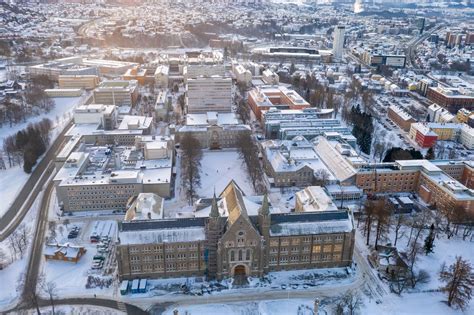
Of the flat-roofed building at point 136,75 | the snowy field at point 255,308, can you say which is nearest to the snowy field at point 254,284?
the snowy field at point 255,308

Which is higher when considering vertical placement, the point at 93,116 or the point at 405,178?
the point at 93,116

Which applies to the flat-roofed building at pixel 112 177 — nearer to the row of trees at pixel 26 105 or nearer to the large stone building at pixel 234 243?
the large stone building at pixel 234 243

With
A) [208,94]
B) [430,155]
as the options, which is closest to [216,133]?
[208,94]

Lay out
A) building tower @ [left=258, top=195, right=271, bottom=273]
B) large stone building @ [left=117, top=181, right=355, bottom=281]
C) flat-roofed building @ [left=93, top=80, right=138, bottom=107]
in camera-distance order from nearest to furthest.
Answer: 1. building tower @ [left=258, top=195, right=271, bottom=273]
2. large stone building @ [left=117, top=181, right=355, bottom=281]
3. flat-roofed building @ [left=93, top=80, right=138, bottom=107]

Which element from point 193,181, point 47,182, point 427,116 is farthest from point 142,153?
point 427,116

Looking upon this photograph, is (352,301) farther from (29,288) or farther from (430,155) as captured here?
(430,155)

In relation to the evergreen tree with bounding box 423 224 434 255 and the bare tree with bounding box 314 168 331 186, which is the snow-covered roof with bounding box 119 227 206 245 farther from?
the evergreen tree with bounding box 423 224 434 255

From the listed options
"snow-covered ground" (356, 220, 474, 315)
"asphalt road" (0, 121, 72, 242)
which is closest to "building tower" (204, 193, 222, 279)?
"snow-covered ground" (356, 220, 474, 315)
